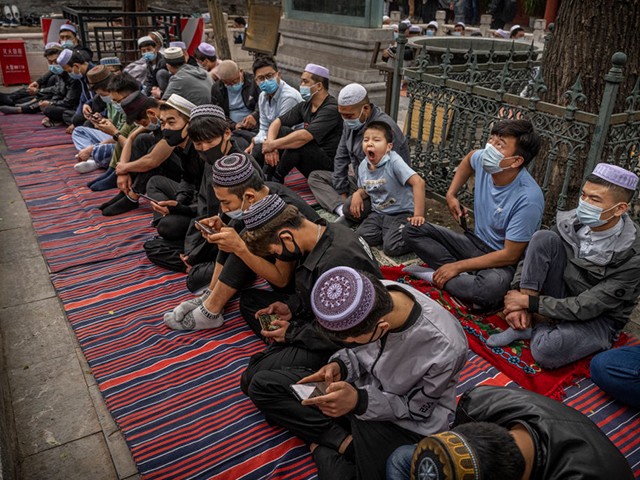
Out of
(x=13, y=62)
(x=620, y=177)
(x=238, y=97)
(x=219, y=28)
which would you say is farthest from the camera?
(x=13, y=62)

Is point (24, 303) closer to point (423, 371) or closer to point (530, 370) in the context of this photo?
point (423, 371)

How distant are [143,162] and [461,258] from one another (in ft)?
10.9

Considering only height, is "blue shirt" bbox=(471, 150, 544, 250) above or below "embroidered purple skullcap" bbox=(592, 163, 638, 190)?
below

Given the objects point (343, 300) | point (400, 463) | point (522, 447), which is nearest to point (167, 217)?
point (343, 300)

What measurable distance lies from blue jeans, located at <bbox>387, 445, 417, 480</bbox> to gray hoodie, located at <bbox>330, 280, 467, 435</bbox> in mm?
128

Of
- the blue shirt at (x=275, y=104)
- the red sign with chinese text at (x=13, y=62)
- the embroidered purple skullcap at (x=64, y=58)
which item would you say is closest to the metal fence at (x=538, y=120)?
the blue shirt at (x=275, y=104)

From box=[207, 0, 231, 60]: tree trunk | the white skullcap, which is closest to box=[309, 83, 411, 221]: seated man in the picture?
the white skullcap

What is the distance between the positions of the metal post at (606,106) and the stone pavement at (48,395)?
3723 millimetres

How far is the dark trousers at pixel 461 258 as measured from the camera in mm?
3754

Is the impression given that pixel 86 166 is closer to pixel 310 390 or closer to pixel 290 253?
pixel 290 253

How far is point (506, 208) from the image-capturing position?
3.74 m

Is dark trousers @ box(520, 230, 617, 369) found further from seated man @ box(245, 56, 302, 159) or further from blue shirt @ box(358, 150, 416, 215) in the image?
seated man @ box(245, 56, 302, 159)

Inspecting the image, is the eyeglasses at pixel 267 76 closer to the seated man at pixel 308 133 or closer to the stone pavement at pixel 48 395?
the seated man at pixel 308 133

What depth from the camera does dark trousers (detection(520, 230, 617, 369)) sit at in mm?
3238
